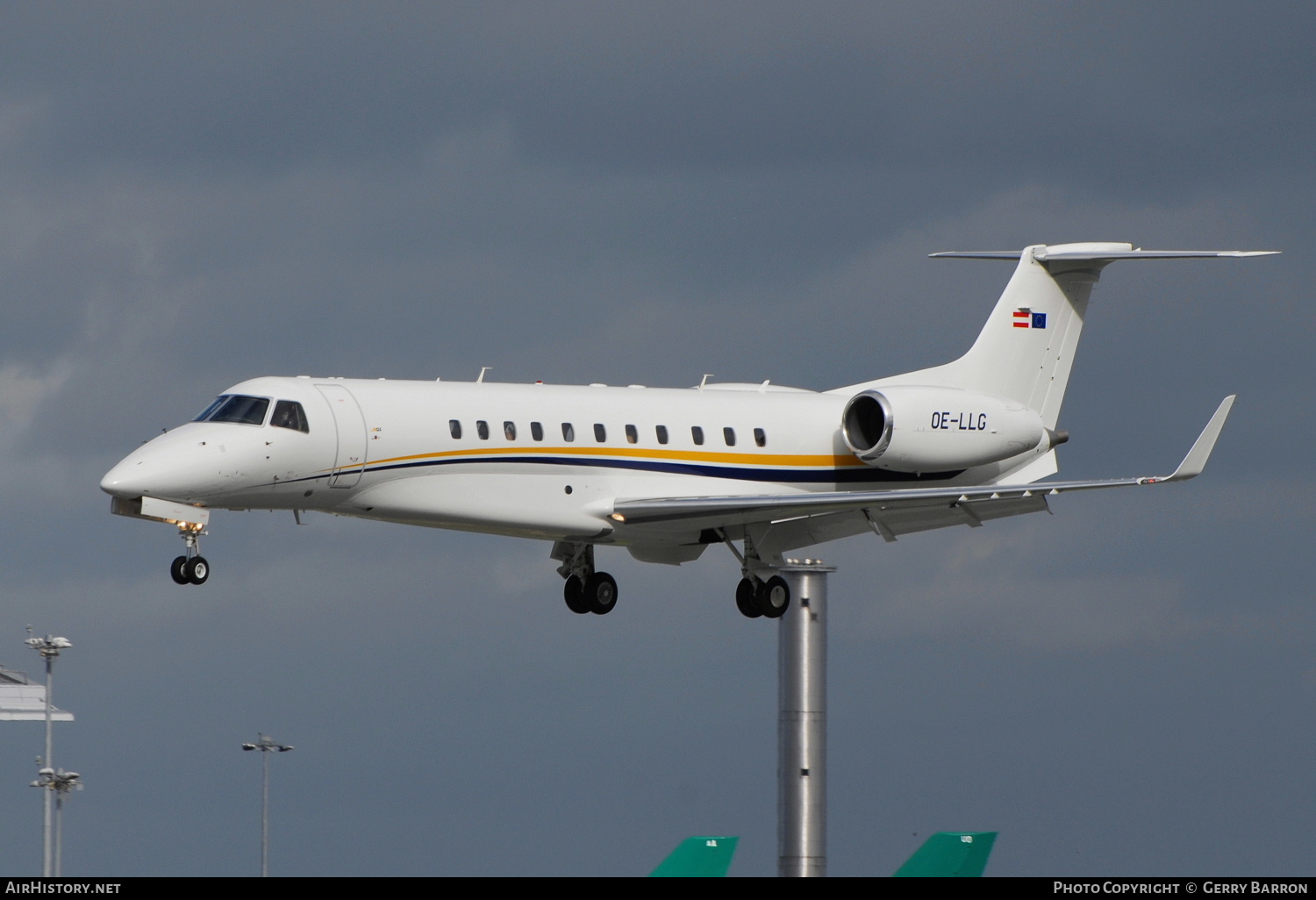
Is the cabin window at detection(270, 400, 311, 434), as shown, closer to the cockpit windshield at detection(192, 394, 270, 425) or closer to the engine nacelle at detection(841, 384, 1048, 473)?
the cockpit windshield at detection(192, 394, 270, 425)

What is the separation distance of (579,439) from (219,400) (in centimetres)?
575

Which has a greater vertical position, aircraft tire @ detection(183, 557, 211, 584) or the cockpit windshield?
the cockpit windshield

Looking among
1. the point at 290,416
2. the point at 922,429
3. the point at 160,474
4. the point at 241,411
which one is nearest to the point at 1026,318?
the point at 922,429

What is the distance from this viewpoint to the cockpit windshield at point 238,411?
104 feet

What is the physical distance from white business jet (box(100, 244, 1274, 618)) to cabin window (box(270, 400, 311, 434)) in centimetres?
3

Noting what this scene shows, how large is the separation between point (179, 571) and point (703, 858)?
12.2 meters

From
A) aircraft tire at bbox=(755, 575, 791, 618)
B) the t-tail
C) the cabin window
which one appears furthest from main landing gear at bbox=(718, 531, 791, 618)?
the cabin window

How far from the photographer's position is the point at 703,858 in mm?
38469

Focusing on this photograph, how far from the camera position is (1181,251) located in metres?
39.4

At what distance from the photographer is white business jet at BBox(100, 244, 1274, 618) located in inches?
1246

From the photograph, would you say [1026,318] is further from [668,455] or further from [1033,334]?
[668,455]

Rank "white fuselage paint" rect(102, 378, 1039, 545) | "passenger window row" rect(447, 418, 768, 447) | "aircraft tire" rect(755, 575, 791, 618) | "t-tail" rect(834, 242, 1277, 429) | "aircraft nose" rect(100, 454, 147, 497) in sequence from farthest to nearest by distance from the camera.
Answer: "t-tail" rect(834, 242, 1277, 429) → "aircraft tire" rect(755, 575, 791, 618) → "passenger window row" rect(447, 418, 768, 447) → "white fuselage paint" rect(102, 378, 1039, 545) → "aircraft nose" rect(100, 454, 147, 497)
